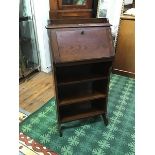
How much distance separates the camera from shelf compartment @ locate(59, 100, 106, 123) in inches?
74.8

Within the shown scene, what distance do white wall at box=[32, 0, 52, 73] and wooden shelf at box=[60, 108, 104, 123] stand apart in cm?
138

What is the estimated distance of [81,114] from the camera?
1936mm

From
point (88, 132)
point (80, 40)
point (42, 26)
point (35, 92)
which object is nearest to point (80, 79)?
point (80, 40)

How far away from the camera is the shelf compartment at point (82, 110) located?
6.23ft

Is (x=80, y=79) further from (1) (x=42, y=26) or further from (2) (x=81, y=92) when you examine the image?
(1) (x=42, y=26)

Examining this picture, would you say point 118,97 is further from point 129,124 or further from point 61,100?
point 61,100

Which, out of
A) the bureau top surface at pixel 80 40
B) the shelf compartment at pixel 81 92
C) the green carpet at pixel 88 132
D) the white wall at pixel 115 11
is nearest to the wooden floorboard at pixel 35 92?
the green carpet at pixel 88 132

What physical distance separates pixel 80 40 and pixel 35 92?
4.54ft

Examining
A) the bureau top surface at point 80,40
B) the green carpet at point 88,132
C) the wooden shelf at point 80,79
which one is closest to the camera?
the bureau top surface at point 80,40

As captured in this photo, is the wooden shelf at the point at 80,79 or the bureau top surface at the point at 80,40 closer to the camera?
the bureau top surface at the point at 80,40

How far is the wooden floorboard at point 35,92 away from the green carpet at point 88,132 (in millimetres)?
141

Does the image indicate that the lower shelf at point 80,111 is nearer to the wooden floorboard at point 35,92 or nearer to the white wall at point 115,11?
the wooden floorboard at point 35,92

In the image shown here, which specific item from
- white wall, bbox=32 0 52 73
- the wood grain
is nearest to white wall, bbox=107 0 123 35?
the wood grain

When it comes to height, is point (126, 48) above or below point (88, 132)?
above
